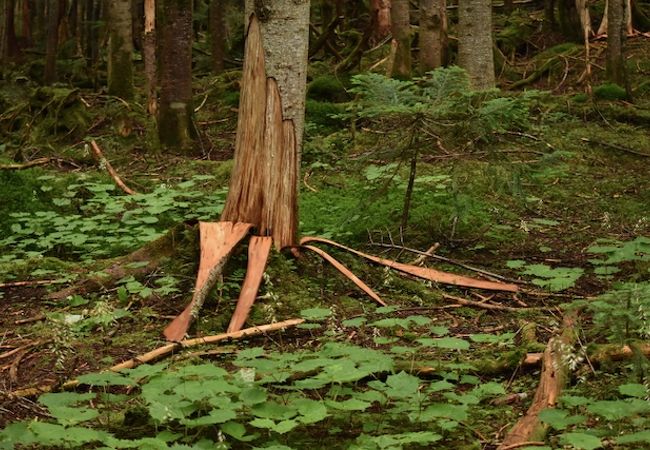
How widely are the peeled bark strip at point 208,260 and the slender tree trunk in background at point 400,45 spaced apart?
25.7 ft

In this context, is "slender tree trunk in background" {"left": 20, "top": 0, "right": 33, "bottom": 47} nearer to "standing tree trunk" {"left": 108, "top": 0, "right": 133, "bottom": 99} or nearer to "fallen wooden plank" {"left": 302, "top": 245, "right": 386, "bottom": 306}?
"standing tree trunk" {"left": 108, "top": 0, "right": 133, "bottom": 99}

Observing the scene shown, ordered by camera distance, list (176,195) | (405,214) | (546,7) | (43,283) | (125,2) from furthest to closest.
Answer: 1. (546,7)
2. (125,2)
3. (176,195)
4. (405,214)
5. (43,283)

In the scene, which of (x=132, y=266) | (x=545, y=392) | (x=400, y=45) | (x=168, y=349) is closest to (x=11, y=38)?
(x=400, y=45)

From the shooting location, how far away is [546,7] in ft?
58.8

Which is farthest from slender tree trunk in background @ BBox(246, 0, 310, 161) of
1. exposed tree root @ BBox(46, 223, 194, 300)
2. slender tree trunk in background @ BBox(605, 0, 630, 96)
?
slender tree trunk in background @ BBox(605, 0, 630, 96)

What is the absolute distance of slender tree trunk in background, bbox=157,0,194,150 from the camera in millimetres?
10578

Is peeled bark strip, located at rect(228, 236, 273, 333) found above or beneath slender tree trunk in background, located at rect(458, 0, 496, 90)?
beneath

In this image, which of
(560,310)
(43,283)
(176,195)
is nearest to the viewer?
(560,310)

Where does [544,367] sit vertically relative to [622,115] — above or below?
below

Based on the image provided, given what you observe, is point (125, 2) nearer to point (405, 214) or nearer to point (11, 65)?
point (405, 214)

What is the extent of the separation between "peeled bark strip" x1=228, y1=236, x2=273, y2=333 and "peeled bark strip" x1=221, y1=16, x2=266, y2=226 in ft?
0.66

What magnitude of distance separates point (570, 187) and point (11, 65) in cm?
1821

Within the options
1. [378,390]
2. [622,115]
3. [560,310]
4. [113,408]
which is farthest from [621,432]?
[622,115]

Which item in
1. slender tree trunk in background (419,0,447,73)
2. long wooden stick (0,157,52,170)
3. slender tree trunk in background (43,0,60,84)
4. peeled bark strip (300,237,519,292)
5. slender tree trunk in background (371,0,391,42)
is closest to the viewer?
peeled bark strip (300,237,519,292)
